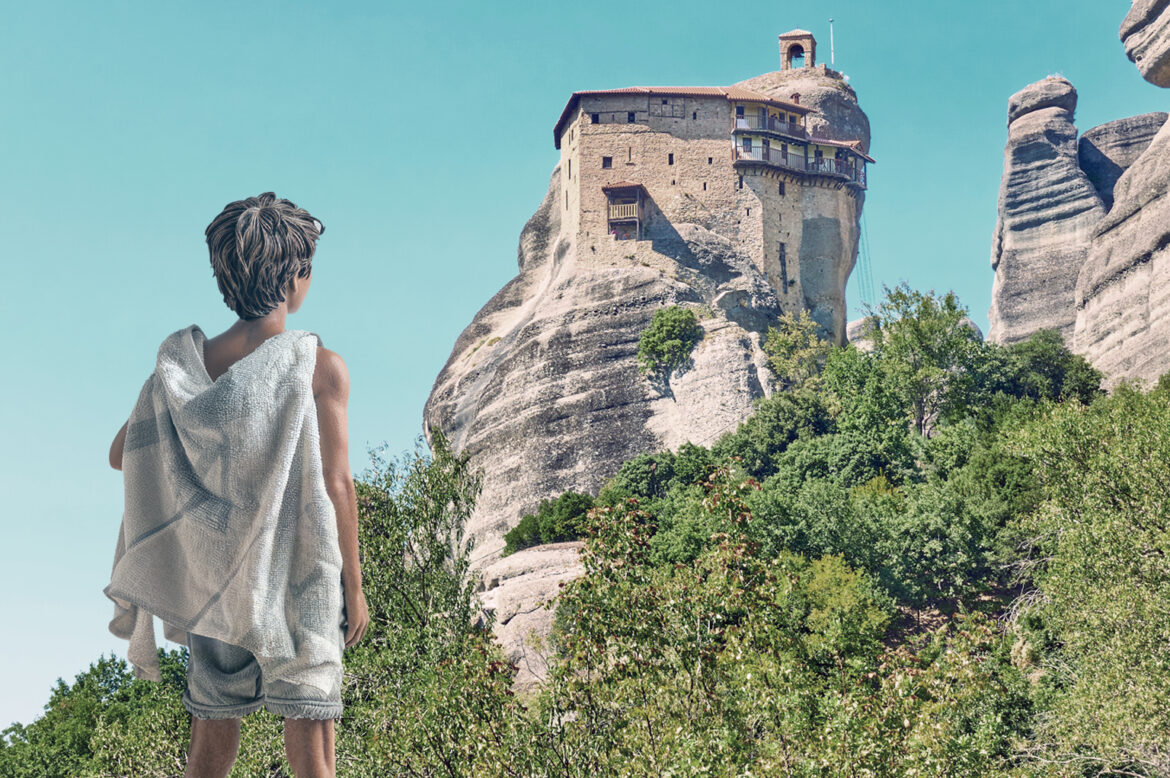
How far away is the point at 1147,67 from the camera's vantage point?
70.8 m

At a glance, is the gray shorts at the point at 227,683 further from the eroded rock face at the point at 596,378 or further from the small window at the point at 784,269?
the small window at the point at 784,269

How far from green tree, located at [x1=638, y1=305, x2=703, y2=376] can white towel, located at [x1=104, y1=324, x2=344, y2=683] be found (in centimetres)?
7037

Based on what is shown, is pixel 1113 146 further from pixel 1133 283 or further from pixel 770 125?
pixel 1133 283

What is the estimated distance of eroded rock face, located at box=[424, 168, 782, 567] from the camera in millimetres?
75625

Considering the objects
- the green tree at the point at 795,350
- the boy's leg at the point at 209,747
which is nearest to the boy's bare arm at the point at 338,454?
the boy's leg at the point at 209,747

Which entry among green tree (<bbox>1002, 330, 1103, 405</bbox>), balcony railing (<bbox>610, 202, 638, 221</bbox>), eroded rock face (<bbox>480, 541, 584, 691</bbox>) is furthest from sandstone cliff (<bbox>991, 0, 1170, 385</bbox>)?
eroded rock face (<bbox>480, 541, 584, 691</bbox>)

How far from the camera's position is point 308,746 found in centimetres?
792

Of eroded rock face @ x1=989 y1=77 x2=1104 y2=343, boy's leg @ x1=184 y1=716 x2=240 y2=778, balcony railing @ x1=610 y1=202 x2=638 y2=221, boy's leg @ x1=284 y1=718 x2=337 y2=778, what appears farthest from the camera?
eroded rock face @ x1=989 y1=77 x2=1104 y2=343

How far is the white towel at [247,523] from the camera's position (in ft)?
25.4

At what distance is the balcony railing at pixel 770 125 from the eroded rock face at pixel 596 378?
339 inches

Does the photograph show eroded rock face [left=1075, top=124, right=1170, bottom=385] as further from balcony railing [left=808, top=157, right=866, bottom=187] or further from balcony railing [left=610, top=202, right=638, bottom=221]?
balcony railing [left=610, top=202, right=638, bottom=221]

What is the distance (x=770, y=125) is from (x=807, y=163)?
385 cm

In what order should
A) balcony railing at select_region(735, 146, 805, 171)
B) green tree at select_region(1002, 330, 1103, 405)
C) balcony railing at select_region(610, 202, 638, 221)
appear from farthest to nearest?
balcony railing at select_region(735, 146, 805, 171) → balcony railing at select_region(610, 202, 638, 221) → green tree at select_region(1002, 330, 1103, 405)

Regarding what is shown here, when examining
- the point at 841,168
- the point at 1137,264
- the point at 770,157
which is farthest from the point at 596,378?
the point at 1137,264
